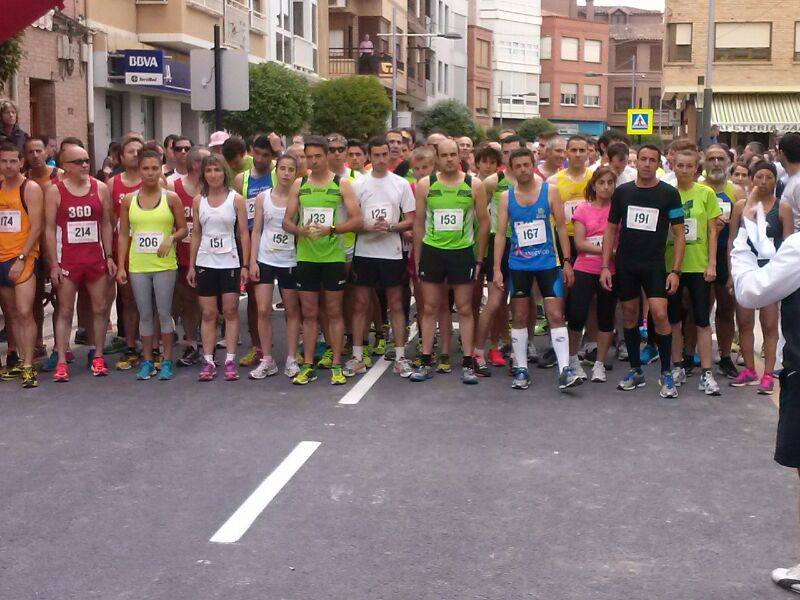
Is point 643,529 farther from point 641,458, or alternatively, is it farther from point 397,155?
point 397,155

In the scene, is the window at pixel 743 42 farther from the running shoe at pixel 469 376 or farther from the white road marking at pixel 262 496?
the white road marking at pixel 262 496

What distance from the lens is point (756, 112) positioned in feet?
149

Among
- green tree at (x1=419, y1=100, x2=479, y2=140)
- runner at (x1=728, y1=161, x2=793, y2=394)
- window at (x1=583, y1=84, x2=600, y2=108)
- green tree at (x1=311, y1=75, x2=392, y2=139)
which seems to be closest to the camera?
runner at (x1=728, y1=161, x2=793, y2=394)

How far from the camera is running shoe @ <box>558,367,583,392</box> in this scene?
30.3 feet

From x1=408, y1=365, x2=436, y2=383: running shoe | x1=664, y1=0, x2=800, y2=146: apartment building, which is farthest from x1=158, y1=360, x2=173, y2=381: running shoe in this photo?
x1=664, y1=0, x2=800, y2=146: apartment building

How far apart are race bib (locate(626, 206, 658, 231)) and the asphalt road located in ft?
4.24

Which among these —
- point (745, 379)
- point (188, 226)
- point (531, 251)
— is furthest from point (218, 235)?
point (745, 379)

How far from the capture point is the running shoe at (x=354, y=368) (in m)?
9.97

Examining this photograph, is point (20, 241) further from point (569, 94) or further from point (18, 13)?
point (569, 94)

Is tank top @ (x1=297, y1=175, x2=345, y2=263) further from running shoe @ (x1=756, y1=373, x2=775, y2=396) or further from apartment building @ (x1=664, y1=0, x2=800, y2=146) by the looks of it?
apartment building @ (x1=664, y1=0, x2=800, y2=146)

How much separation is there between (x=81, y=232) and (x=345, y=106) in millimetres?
29394

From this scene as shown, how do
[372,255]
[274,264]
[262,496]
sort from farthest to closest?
[372,255], [274,264], [262,496]

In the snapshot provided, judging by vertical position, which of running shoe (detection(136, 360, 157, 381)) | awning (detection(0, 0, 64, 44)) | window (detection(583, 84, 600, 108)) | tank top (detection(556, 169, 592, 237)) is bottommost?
running shoe (detection(136, 360, 157, 381))

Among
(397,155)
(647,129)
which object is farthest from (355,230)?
(647,129)
